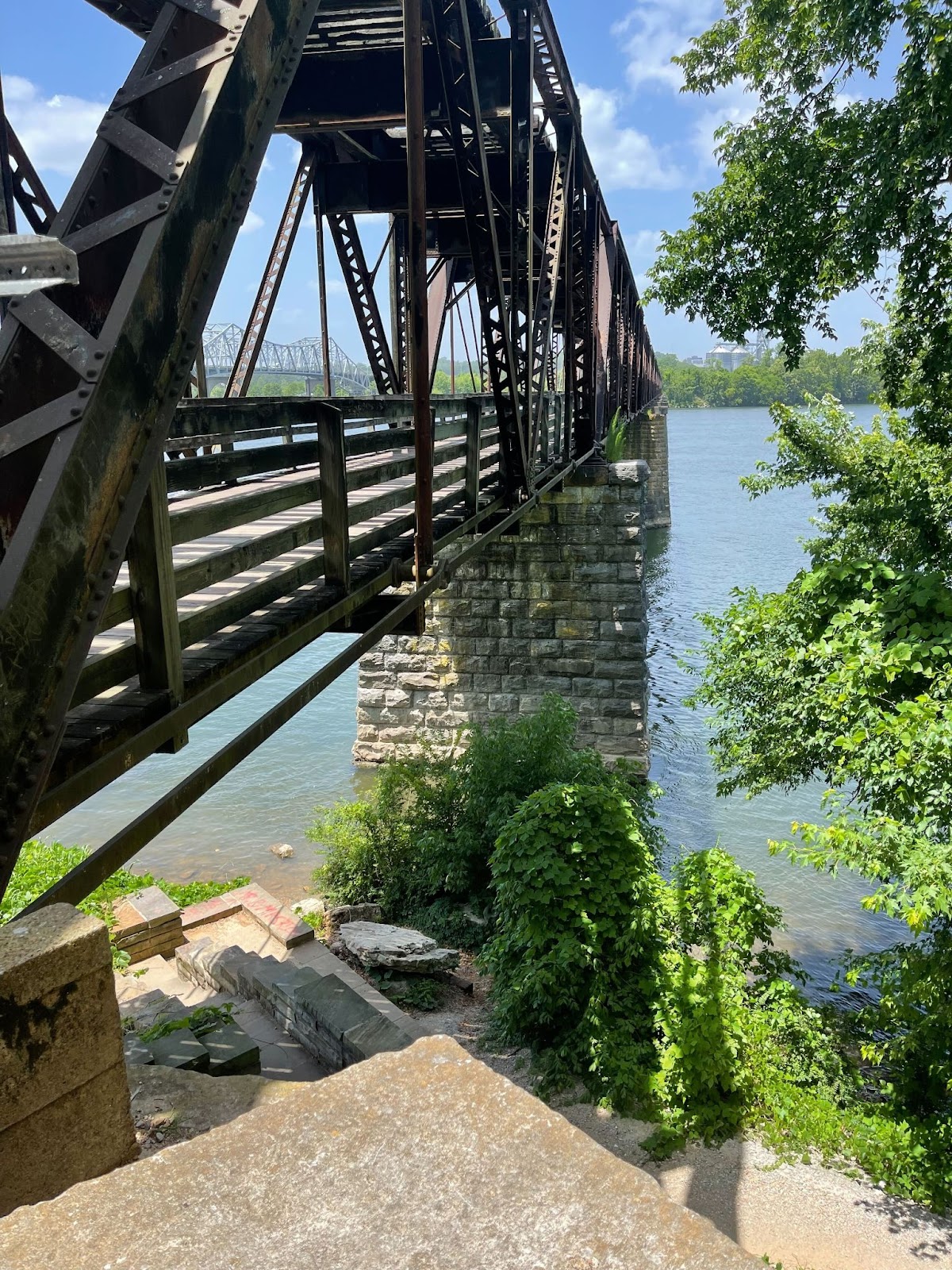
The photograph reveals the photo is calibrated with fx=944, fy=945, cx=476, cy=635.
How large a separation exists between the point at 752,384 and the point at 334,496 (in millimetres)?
130543

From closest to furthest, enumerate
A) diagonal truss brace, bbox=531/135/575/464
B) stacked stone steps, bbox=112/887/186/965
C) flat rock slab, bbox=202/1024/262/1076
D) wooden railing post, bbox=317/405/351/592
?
wooden railing post, bbox=317/405/351/592, flat rock slab, bbox=202/1024/262/1076, stacked stone steps, bbox=112/887/186/965, diagonal truss brace, bbox=531/135/575/464

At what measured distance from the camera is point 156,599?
11.3 feet

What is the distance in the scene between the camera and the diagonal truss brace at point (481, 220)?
661cm

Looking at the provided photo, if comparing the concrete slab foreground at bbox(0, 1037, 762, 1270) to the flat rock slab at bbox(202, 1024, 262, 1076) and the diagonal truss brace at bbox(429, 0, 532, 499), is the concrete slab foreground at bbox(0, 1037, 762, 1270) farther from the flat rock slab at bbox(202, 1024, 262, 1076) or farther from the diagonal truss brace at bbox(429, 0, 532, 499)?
the diagonal truss brace at bbox(429, 0, 532, 499)

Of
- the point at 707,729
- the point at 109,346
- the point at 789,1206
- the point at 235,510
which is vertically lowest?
the point at 707,729

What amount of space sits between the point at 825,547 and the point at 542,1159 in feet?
44.6

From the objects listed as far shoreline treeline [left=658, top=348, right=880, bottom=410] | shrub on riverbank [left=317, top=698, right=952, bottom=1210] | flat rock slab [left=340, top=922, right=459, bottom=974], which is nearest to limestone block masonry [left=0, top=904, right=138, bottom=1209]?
shrub on riverbank [left=317, top=698, right=952, bottom=1210]

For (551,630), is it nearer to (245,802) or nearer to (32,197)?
(245,802)

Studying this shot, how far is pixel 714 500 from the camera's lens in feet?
184

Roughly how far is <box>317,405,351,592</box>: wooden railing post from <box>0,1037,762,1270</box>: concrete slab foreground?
3450mm

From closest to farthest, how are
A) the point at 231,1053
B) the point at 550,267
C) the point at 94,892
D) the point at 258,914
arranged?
the point at 231,1053 → the point at 94,892 → the point at 258,914 → the point at 550,267

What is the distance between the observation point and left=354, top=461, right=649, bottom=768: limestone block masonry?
14.5 meters

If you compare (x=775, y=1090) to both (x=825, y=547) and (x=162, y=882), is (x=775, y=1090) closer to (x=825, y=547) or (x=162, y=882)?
(x=162, y=882)

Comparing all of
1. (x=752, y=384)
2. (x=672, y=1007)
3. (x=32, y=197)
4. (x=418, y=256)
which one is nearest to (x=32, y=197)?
(x=32, y=197)
